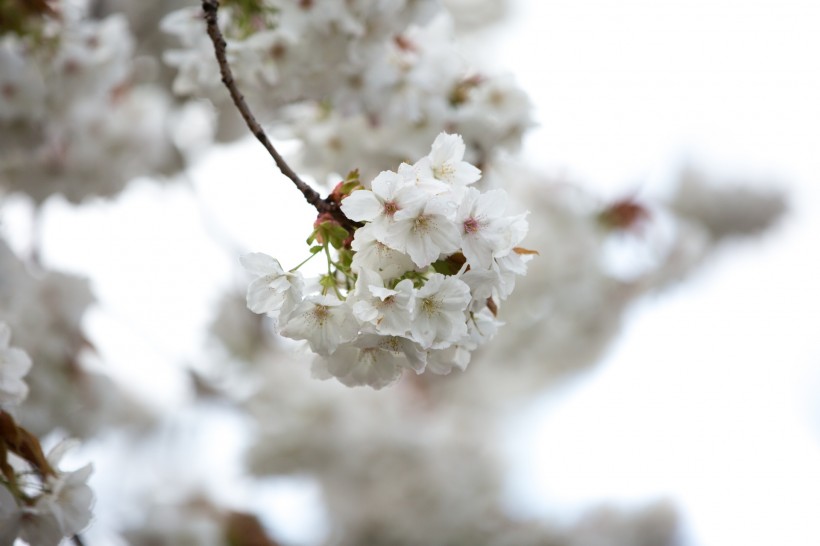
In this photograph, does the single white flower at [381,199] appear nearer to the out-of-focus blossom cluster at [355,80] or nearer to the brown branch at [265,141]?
the brown branch at [265,141]

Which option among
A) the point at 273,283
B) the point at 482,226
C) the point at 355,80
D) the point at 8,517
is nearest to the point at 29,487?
the point at 8,517

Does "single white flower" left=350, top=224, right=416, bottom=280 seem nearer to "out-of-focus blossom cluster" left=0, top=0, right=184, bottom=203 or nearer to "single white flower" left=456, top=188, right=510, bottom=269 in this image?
"single white flower" left=456, top=188, right=510, bottom=269

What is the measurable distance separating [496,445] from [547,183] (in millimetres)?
1486

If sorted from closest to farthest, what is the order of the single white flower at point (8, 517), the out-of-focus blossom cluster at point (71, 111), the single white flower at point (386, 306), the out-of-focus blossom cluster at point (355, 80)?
the single white flower at point (386, 306) → the single white flower at point (8, 517) → the out-of-focus blossom cluster at point (355, 80) → the out-of-focus blossom cluster at point (71, 111)

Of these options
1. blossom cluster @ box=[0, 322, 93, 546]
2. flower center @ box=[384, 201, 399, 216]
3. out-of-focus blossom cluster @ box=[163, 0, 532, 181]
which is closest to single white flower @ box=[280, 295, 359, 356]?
flower center @ box=[384, 201, 399, 216]

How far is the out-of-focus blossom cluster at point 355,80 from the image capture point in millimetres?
1354

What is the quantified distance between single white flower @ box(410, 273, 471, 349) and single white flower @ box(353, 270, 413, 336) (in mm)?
16

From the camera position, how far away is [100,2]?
2.39m

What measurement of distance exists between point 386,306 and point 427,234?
0.28 ft

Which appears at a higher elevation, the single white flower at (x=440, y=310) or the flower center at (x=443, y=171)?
the flower center at (x=443, y=171)

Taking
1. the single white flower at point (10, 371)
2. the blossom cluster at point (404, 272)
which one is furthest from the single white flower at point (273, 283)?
the single white flower at point (10, 371)

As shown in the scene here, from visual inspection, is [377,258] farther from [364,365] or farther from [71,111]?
[71,111]

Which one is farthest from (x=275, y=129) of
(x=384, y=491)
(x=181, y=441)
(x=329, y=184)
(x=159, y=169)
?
(x=181, y=441)

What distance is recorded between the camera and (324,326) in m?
0.84
